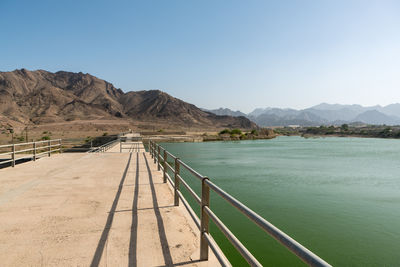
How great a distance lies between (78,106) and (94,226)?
495ft

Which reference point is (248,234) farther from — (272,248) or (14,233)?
(14,233)

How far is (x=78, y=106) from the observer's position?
142 metres

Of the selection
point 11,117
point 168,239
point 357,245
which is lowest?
point 357,245

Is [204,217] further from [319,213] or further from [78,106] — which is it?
[78,106]

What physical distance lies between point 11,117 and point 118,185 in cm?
12677

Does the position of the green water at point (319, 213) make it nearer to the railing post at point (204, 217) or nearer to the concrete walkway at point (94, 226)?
the concrete walkway at point (94, 226)

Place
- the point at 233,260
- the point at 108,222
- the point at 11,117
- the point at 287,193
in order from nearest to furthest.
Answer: the point at 108,222 < the point at 233,260 < the point at 287,193 < the point at 11,117

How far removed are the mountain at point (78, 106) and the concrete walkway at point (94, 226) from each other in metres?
122

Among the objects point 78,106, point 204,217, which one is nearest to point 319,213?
point 204,217

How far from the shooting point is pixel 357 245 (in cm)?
848

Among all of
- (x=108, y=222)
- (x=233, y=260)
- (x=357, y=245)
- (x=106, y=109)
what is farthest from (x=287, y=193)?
(x=106, y=109)

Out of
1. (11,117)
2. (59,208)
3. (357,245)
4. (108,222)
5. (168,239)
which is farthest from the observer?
(11,117)

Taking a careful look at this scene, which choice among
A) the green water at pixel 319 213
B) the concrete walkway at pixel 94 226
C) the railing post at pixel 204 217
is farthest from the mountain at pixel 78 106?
the railing post at pixel 204 217

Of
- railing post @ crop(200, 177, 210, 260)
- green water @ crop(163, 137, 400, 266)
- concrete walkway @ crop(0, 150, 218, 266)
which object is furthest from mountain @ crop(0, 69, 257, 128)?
railing post @ crop(200, 177, 210, 260)
